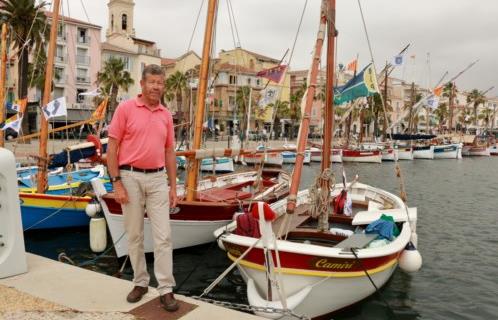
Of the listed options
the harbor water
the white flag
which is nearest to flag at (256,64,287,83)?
the harbor water

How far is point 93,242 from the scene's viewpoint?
12.1 m

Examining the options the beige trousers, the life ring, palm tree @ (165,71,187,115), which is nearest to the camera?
the beige trousers

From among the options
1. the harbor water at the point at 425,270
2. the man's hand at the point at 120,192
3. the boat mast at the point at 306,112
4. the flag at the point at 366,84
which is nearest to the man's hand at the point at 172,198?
the man's hand at the point at 120,192

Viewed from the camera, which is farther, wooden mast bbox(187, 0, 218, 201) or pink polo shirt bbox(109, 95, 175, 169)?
wooden mast bbox(187, 0, 218, 201)

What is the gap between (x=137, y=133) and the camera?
4.84m

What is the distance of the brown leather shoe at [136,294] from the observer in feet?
16.1

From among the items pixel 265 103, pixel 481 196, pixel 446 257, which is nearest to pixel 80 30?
pixel 265 103

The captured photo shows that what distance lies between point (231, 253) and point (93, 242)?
19.3 feet

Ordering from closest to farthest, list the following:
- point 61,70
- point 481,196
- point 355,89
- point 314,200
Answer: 1. point 314,200
2. point 355,89
3. point 481,196
4. point 61,70

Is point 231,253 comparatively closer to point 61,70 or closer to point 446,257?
point 446,257

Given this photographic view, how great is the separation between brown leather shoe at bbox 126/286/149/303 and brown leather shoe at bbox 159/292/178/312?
1.00 ft

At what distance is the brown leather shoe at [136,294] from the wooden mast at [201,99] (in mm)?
6794

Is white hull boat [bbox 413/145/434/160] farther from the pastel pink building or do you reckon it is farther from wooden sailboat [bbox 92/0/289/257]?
Result: wooden sailboat [bbox 92/0/289/257]

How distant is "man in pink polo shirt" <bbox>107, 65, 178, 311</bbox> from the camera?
4.83m
